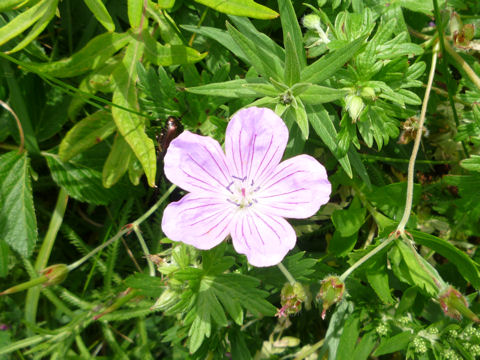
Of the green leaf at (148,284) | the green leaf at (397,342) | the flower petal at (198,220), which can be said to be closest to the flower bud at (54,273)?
the green leaf at (148,284)

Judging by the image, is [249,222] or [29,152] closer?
[249,222]

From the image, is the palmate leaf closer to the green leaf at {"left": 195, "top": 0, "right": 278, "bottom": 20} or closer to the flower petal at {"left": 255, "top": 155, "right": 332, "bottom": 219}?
the flower petal at {"left": 255, "top": 155, "right": 332, "bottom": 219}

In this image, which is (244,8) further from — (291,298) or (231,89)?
(291,298)

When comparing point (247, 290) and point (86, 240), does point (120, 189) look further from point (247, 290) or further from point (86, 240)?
point (247, 290)

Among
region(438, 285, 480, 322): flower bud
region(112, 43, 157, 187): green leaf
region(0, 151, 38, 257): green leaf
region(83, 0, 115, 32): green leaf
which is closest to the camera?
region(438, 285, 480, 322): flower bud

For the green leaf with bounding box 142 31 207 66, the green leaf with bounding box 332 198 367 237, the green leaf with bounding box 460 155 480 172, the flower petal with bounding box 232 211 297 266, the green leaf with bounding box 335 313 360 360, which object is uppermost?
the green leaf with bounding box 142 31 207 66

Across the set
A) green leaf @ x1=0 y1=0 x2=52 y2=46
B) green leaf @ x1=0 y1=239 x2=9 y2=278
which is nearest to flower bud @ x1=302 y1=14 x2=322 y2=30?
green leaf @ x1=0 y1=0 x2=52 y2=46

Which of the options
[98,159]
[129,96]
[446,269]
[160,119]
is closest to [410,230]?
[446,269]
